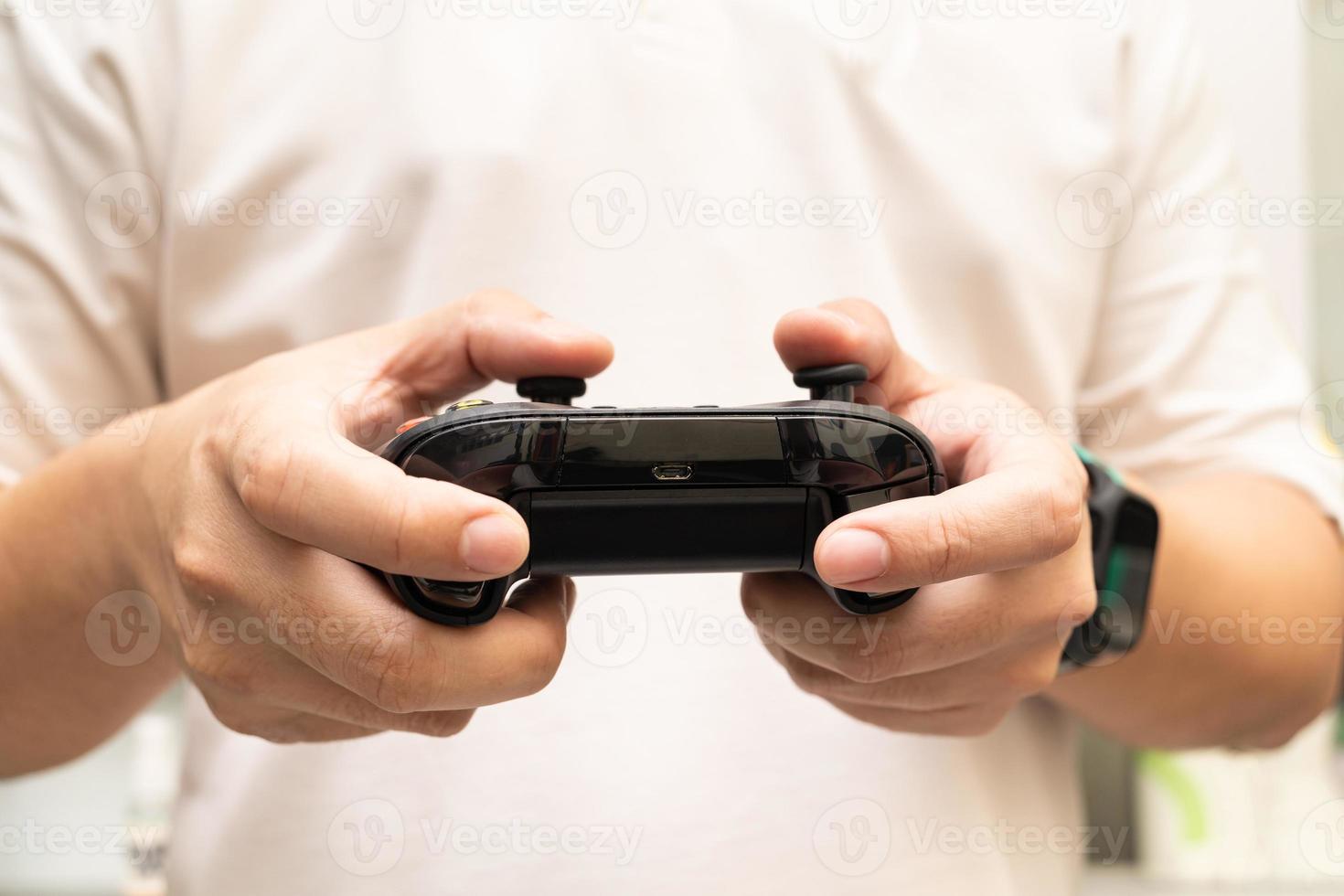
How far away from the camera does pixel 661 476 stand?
0.39 m

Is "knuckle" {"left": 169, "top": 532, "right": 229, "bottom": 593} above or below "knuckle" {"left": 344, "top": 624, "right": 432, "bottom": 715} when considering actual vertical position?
above

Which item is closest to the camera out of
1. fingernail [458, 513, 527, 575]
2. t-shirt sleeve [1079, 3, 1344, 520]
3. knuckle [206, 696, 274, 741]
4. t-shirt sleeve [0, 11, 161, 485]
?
fingernail [458, 513, 527, 575]

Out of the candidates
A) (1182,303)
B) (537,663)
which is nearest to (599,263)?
(537,663)

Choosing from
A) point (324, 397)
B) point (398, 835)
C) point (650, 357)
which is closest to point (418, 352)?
point (324, 397)

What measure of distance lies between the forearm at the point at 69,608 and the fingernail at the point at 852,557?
0.33 metres

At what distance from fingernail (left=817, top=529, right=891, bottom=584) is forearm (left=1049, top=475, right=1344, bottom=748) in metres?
0.34

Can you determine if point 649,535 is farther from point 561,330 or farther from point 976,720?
point 976,720

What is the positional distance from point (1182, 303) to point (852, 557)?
551 mm

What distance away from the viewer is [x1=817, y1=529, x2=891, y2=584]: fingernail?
1.22ft

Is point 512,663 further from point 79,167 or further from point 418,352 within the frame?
point 79,167

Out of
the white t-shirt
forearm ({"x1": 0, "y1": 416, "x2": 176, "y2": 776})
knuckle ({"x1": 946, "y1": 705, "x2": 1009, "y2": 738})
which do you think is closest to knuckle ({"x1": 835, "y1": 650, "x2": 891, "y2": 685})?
knuckle ({"x1": 946, "y1": 705, "x2": 1009, "y2": 738})

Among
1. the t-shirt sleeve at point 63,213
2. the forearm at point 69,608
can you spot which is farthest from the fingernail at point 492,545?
the t-shirt sleeve at point 63,213

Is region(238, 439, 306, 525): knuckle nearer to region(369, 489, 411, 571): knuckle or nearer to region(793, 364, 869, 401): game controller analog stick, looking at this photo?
region(369, 489, 411, 571): knuckle

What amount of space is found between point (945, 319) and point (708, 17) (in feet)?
0.91
